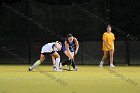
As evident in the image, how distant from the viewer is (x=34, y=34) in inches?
1084

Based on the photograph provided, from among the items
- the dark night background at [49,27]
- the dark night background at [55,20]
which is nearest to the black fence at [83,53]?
the dark night background at [49,27]

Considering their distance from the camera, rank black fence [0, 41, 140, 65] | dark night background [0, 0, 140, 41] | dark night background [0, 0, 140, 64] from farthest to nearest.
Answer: dark night background [0, 0, 140, 41]
dark night background [0, 0, 140, 64]
black fence [0, 41, 140, 65]

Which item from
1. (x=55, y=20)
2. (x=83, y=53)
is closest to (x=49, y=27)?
(x=55, y=20)

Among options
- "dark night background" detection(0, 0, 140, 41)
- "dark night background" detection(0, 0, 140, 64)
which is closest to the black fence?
"dark night background" detection(0, 0, 140, 64)

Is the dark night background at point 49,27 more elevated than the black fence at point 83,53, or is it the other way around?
the dark night background at point 49,27

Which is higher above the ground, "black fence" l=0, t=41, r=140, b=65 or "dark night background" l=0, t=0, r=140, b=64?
"dark night background" l=0, t=0, r=140, b=64

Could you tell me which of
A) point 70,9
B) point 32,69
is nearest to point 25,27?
point 70,9

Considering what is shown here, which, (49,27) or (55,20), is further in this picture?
(55,20)

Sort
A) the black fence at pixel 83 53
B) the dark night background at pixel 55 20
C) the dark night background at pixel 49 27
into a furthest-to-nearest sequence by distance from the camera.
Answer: the dark night background at pixel 55 20, the dark night background at pixel 49 27, the black fence at pixel 83 53

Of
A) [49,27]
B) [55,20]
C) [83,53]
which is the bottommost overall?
[83,53]

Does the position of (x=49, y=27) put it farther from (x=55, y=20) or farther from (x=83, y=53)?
(x=83, y=53)

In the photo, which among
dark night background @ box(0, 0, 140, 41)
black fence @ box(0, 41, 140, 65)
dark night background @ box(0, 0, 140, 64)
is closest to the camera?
black fence @ box(0, 41, 140, 65)

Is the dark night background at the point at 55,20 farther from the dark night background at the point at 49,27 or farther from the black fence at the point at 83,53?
the black fence at the point at 83,53

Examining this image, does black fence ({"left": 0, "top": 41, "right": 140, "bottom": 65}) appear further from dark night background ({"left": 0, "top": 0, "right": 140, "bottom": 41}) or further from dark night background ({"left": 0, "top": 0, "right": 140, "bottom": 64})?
dark night background ({"left": 0, "top": 0, "right": 140, "bottom": 41})
